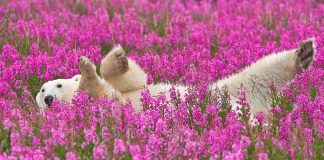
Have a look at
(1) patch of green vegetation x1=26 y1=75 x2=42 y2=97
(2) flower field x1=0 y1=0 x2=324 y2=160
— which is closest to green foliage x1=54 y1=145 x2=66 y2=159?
(2) flower field x1=0 y1=0 x2=324 y2=160

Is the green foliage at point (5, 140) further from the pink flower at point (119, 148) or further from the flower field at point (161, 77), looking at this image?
the pink flower at point (119, 148)

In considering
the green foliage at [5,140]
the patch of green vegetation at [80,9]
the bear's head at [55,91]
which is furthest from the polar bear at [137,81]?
the patch of green vegetation at [80,9]

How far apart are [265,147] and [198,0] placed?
9506mm

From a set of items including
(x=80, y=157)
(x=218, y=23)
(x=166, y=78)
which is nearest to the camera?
(x=80, y=157)

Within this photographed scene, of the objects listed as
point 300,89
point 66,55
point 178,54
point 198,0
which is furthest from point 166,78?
point 198,0

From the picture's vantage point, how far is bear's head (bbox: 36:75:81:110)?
22.6 feet

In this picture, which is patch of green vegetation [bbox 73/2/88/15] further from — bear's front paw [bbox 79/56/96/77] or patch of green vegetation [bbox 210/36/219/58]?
bear's front paw [bbox 79/56/96/77]

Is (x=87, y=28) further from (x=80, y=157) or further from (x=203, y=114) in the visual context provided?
(x=80, y=157)

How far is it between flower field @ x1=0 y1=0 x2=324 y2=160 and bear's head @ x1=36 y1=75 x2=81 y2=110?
19cm

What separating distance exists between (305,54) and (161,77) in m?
1.51

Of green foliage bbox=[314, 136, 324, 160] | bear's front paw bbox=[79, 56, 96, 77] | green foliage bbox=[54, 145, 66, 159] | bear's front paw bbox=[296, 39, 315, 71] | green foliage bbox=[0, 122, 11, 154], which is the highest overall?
bear's front paw bbox=[296, 39, 315, 71]

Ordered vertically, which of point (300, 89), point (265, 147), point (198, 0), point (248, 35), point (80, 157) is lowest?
point (80, 157)

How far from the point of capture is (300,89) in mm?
6098

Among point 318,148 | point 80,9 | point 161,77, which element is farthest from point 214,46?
point 318,148
